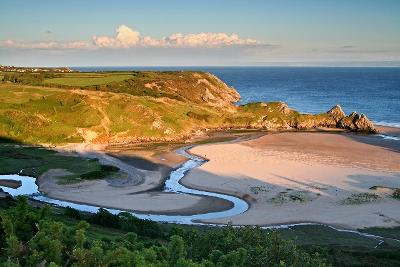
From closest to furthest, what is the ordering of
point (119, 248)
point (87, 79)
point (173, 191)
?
point (119, 248) < point (173, 191) < point (87, 79)

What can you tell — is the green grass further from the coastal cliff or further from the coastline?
the coastline

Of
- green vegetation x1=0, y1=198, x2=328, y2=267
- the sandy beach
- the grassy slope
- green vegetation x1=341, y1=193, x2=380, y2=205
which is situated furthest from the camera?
the grassy slope

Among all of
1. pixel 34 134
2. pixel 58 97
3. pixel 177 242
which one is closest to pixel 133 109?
pixel 58 97

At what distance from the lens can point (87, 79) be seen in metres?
136

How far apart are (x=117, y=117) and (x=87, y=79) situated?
53.9m

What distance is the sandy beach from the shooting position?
1773 inches

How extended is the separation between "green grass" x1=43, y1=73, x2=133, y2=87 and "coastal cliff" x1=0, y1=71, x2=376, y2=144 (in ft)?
3.66

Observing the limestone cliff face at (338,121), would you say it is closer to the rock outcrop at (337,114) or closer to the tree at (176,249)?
the rock outcrop at (337,114)

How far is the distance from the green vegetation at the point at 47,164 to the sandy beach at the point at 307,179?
11.6 metres

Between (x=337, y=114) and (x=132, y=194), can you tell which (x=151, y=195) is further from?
(x=337, y=114)

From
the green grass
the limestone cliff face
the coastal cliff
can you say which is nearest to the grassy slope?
the coastal cliff

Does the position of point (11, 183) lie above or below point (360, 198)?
below

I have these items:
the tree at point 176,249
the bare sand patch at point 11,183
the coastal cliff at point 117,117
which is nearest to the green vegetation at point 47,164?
the bare sand patch at point 11,183

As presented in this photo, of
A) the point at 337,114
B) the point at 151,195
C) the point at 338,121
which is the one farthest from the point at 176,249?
the point at 337,114
